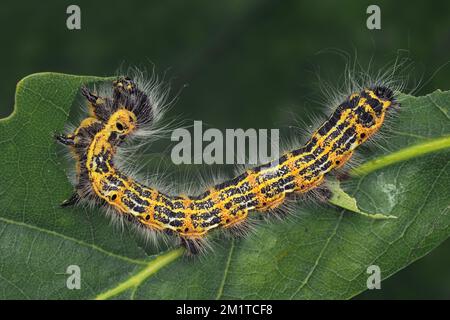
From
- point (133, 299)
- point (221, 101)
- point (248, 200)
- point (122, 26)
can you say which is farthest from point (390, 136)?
point (122, 26)

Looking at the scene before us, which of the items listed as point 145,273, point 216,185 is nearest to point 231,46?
point 216,185

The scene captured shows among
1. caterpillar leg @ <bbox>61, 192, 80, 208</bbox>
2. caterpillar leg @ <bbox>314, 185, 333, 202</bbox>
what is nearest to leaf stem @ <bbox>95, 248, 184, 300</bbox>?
caterpillar leg @ <bbox>61, 192, 80, 208</bbox>

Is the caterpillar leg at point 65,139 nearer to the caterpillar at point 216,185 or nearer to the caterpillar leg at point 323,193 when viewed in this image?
the caterpillar at point 216,185

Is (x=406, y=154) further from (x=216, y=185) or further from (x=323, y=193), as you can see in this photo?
(x=216, y=185)

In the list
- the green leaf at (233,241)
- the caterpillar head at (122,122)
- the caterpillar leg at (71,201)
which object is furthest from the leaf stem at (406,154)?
the caterpillar leg at (71,201)

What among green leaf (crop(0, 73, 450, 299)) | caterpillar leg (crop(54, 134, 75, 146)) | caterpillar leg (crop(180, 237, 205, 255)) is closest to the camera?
green leaf (crop(0, 73, 450, 299))

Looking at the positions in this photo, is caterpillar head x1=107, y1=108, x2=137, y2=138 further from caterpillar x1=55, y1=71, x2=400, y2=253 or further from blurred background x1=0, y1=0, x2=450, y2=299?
blurred background x1=0, y1=0, x2=450, y2=299
